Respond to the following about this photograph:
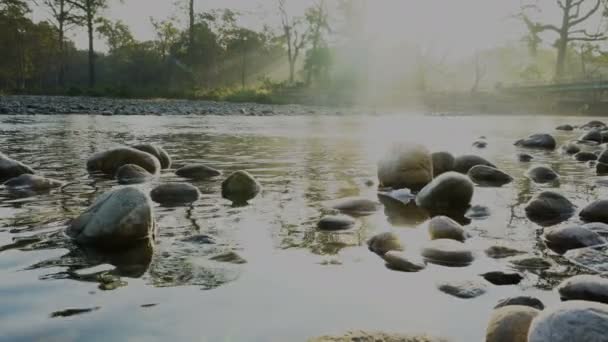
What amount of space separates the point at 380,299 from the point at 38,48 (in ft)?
192

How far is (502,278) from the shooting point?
2.85m

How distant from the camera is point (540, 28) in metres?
48.2

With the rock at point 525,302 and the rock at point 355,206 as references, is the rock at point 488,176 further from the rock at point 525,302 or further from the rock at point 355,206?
the rock at point 525,302

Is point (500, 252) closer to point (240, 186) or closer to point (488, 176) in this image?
point (240, 186)

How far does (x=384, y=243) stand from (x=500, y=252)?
28.6 inches

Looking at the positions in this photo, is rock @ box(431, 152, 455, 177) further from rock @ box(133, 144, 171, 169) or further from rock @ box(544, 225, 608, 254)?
rock @ box(133, 144, 171, 169)

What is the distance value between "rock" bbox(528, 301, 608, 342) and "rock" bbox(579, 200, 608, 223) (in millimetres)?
2648

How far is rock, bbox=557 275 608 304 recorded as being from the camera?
2.44 m

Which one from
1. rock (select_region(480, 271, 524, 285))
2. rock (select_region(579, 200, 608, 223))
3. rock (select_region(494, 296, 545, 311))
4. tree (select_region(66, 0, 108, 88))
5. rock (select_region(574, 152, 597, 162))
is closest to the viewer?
rock (select_region(494, 296, 545, 311))

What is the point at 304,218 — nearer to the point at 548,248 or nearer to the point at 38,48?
the point at 548,248

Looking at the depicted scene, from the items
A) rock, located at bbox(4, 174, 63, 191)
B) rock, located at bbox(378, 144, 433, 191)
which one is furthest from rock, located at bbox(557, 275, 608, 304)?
rock, located at bbox(4, 174, 63, 191)

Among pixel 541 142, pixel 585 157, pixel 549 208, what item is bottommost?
pixel 549 208

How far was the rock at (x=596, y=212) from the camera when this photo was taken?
13.9ft

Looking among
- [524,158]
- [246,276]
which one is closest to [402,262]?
[246,276]
